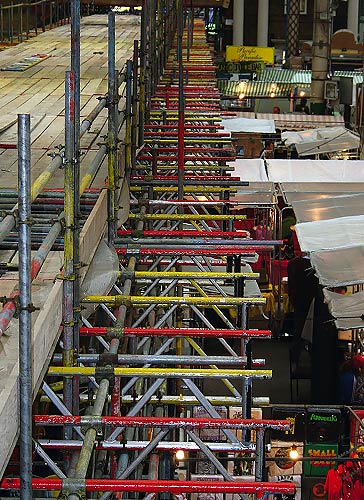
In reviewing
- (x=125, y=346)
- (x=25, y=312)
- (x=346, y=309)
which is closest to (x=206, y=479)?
(x=125, y=346)

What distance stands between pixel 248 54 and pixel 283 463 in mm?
32983

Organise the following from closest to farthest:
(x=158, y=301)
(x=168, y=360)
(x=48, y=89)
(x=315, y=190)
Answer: (x=168, y=360)
(x=158, y=301)
(x=48, y=89)
(x=315, y=190)

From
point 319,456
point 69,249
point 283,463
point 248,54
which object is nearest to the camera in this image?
point 69,249

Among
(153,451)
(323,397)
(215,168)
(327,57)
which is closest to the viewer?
(153,451)

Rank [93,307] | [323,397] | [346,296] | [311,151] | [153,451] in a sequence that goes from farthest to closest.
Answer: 1. [311,151]
2. [323,397]
3. [346,296]
4. [93,307]
5. [153,451]

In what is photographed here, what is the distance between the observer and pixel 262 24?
4944 centimetres

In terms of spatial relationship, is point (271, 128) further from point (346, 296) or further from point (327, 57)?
point (346, 296)

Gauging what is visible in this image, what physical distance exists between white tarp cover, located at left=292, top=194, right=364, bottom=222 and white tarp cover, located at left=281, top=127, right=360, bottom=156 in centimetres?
865

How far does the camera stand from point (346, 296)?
13.0 m

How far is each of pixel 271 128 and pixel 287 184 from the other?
9.67 meters

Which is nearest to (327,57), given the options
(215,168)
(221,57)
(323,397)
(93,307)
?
(221,57)

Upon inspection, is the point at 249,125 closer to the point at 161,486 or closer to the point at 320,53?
the point at 320,53

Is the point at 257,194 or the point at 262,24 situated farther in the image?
the point at 262,24

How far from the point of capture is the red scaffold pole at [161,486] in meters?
4.28
